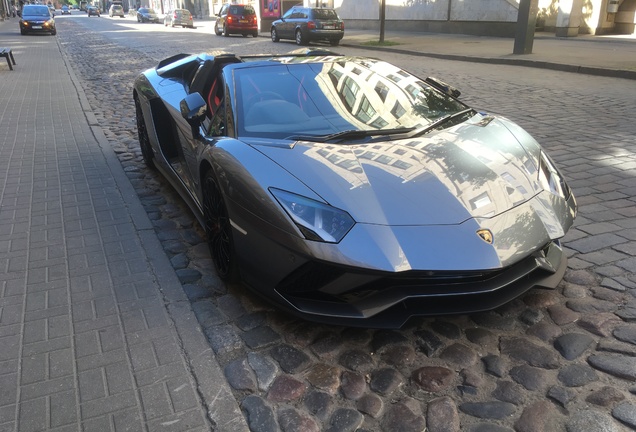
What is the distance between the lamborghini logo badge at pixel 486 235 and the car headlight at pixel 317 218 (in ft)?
2.03

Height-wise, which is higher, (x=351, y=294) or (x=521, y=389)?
(x=351, y=294)

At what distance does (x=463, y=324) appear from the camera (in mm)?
2898

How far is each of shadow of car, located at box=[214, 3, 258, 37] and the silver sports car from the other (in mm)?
27799

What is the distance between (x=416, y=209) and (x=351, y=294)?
532 millimetres

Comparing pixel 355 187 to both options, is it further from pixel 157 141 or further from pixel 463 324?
pixel 157 141

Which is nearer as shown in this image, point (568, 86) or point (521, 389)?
point (521, 389)

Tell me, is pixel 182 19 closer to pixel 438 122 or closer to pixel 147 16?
pixel 147 16

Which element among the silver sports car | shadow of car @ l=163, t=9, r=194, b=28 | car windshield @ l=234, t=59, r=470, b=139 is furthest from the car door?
shadow of car @ l=163, t=9, r=194, b=28

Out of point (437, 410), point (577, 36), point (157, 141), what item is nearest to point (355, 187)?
point (437, 410)

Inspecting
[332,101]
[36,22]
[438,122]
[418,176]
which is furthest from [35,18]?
[418,176]

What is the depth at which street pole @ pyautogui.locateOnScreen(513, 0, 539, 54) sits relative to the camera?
624 inches

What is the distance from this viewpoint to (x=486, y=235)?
2.55 m

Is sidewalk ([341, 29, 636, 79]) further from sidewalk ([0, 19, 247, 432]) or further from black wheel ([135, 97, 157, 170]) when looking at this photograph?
sidewalk ([0, 19, 247, 432])

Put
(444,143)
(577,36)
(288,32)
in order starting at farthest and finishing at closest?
1. (288,32)
2. (577,36)
3. (444,143)
